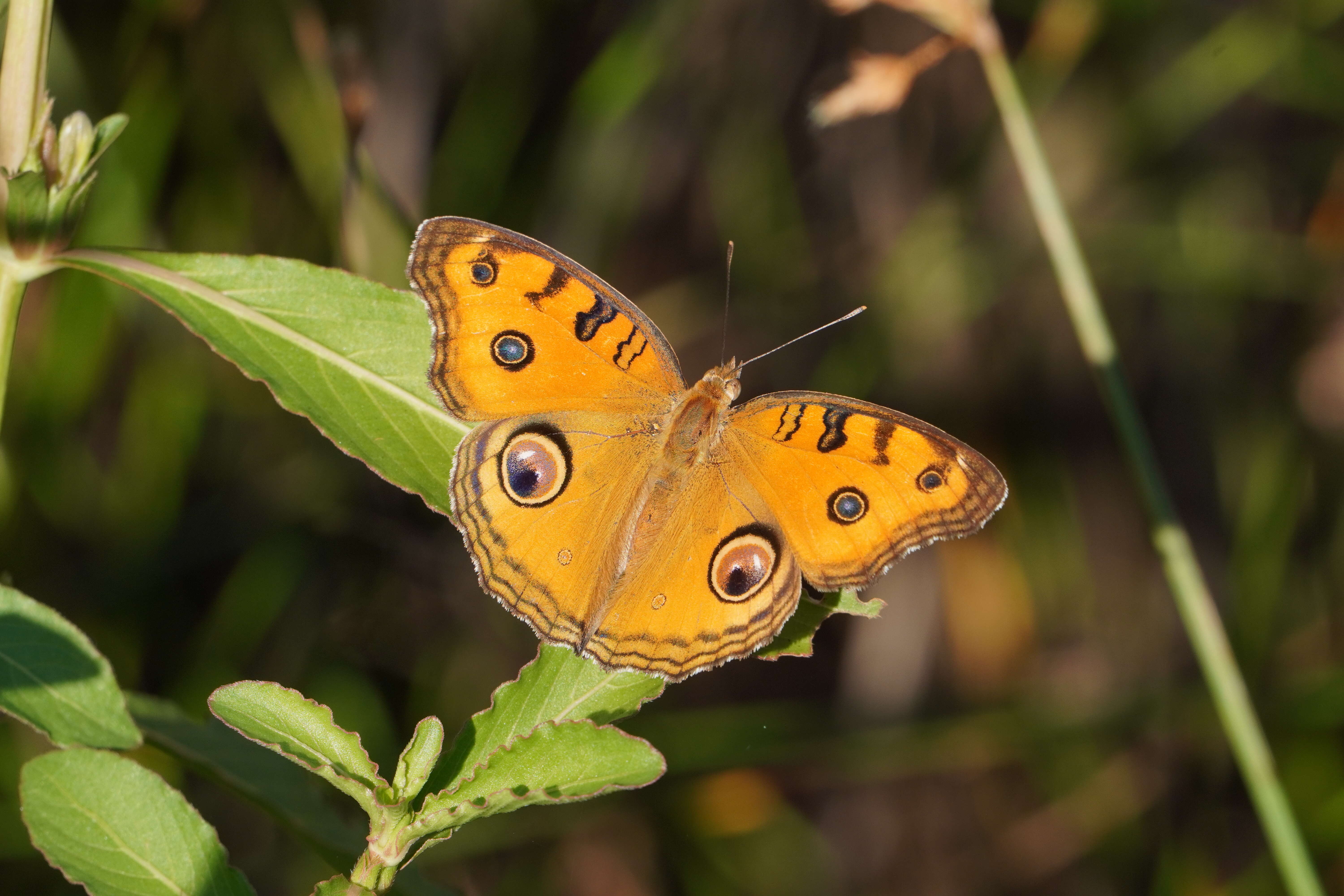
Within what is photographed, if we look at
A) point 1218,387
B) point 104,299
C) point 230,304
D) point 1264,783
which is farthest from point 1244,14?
point 104,299

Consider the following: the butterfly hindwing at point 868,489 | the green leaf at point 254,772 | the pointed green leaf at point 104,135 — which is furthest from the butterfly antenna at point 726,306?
the pointed green leaf at point 104,135

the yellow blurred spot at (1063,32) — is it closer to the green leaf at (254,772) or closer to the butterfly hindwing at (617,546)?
the butterfly hindwing at (617,546)

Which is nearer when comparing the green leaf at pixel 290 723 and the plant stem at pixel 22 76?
the green leaf at pixel 290 723

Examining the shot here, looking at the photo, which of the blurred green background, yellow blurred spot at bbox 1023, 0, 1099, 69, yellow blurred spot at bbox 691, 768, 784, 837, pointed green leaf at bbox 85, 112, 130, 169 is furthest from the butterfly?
yellow blurred spot at bbox 1023, 0, 1099, 69

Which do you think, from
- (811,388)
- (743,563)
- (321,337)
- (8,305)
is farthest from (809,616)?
(811,388)

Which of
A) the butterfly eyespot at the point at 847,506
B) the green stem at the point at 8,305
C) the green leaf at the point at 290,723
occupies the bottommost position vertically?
the green leaf at the point at 290,723

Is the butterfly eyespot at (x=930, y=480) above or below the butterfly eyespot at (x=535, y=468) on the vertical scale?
above
